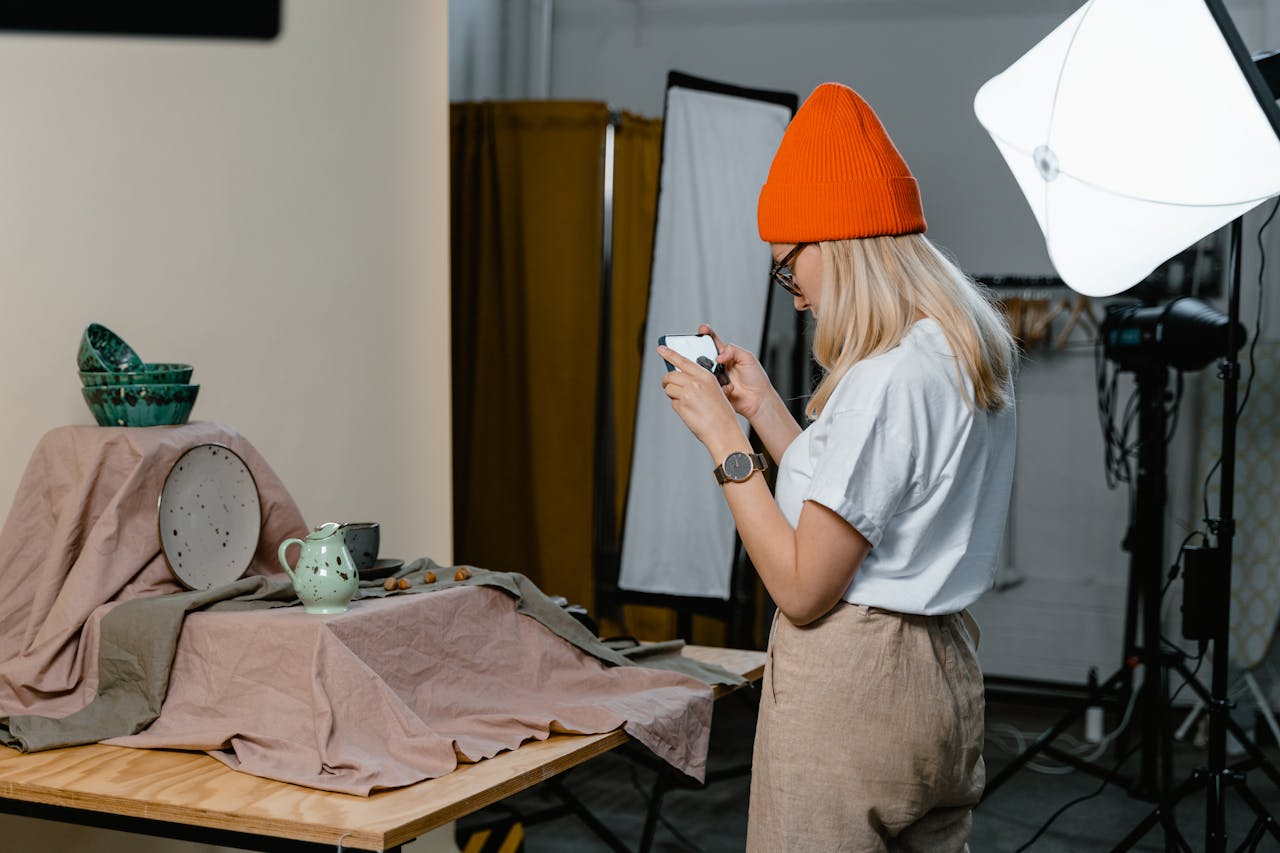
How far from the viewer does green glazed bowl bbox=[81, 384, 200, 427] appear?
1.92 m

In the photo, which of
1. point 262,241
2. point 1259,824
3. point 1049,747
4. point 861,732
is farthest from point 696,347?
point 1049,747

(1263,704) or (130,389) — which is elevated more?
(130,389)

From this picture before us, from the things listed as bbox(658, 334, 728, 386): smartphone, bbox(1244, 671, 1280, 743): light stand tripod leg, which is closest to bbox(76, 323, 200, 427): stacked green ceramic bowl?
bbox(658, 334, 728, 386): smartphone

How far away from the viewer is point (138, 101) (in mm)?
2236

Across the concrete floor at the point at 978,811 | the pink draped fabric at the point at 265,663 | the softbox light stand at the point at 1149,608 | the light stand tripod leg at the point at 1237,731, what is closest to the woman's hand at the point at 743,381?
the pink draped fabric at the point at 265,663

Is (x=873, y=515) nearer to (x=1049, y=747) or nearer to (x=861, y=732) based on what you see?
(x=861, y=732)

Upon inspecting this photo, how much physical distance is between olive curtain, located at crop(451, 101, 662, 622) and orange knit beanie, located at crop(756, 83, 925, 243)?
9.60 ft

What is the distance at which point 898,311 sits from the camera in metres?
1.32

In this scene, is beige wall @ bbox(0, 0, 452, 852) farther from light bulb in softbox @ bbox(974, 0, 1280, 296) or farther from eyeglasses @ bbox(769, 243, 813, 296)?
light bulb in softbox @ bbox(974, 0, 1280, 296)

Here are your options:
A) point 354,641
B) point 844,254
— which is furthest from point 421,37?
point 844,254

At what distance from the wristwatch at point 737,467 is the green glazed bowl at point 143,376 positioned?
1020mm

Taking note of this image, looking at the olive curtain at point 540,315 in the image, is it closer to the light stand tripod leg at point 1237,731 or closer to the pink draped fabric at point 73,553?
the light stand tripod leg at point 1237,731

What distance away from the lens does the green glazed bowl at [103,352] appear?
194 centimetres

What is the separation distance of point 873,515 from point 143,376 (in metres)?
1.22
